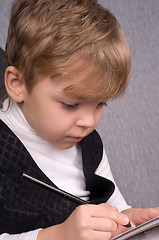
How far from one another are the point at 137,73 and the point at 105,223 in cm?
80

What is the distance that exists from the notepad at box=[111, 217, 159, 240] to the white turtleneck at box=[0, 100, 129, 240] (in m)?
0.19

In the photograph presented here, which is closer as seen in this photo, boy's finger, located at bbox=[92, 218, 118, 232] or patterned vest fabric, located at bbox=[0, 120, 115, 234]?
boy's finger, located at bbox=[92, 218, 118, 232]

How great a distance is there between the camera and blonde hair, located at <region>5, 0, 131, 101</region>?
1.71 ft

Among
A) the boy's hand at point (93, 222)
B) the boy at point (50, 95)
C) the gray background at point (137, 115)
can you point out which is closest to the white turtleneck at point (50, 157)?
the boy at point (50, 95)

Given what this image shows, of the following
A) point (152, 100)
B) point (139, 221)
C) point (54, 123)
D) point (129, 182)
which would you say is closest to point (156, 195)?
point (129, 182)

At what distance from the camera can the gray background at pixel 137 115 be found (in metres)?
1.11

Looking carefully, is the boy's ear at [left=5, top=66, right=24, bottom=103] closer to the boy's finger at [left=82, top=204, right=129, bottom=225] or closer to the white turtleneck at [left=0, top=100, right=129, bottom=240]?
the white turtleneck at [left=0, top=100, right=129, bottom=240]

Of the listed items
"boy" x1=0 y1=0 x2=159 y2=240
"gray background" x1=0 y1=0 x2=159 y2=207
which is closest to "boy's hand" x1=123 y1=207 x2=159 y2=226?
"boy" x1=0 y1=0 x2=159 y2=240

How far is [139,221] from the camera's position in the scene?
0.58 m

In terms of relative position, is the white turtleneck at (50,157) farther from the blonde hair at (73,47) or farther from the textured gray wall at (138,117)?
the textured gray wall at (138,117)

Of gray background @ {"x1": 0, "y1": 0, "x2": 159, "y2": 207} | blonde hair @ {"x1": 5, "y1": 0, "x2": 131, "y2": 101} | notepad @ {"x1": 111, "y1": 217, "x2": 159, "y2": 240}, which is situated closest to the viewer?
notepad @ {"x1": 111, "y1": 217, "x2": 159, "y2": 240}

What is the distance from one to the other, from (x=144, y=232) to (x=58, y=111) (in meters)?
0.21

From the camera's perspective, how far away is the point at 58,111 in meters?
0.54

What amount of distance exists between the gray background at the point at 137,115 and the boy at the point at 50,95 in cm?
49
